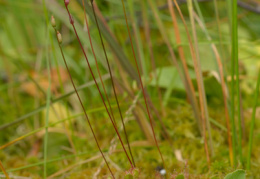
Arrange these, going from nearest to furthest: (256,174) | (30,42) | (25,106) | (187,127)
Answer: (256,174)
(187,127)
(25,106)
(30,42)

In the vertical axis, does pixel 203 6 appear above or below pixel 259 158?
above

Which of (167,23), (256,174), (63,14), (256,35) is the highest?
(63,14)

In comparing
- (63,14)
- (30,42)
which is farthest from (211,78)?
(30,42)

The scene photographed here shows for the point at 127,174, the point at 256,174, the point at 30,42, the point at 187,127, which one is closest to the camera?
the point at 127,174

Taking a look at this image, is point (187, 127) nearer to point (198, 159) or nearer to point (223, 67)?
point (198, 159)

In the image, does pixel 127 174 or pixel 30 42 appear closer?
pixel 127 174

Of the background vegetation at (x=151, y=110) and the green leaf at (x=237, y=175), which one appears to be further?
the background vegetation at (x=151, y=110)

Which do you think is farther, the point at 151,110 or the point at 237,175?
the point at 151,110

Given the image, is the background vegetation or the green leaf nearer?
the green leaf

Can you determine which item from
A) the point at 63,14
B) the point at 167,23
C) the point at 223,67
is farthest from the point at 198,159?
the point at 167,23

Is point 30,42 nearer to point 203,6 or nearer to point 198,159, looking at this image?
point 203,6
